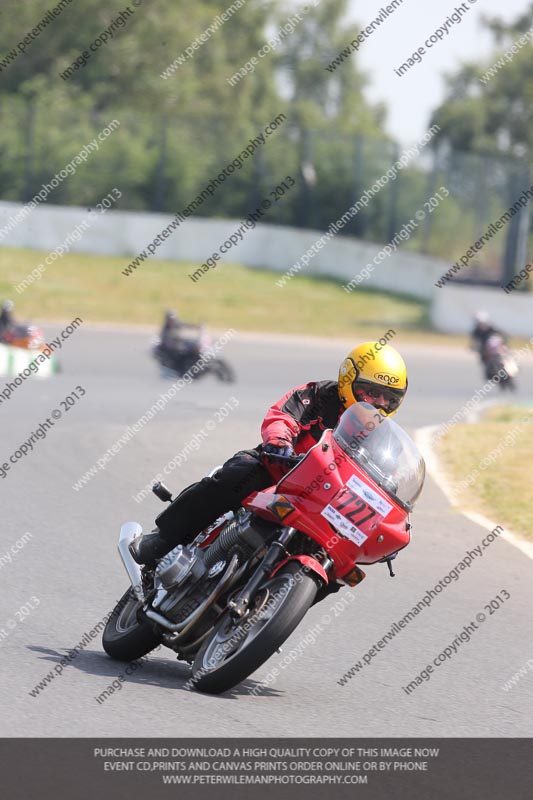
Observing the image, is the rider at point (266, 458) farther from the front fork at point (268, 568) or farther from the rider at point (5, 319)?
the rider at point (5, 319)

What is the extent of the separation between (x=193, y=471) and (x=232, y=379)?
415 inches

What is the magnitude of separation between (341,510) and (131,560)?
1.30 metres

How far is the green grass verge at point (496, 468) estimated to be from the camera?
1067 centimetres

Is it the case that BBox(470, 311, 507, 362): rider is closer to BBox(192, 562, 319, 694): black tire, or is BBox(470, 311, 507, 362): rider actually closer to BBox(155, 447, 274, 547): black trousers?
BBox(155, 447, 274, 547): black trousers

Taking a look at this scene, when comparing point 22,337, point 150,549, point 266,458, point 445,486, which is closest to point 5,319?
point 22,337

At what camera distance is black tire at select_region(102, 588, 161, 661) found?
592 centimetres

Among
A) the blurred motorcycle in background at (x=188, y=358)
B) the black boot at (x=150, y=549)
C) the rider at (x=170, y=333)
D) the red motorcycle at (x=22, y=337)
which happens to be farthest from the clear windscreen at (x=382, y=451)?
the rider at (x=170, y=333)

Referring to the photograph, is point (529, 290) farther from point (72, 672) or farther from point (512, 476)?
point (72, 672)

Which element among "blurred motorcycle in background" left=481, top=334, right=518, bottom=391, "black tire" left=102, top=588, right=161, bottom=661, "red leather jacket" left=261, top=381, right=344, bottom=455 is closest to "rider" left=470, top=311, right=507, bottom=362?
"blurred motorcycle in background" left=481, top=334, right=518, bottom=391

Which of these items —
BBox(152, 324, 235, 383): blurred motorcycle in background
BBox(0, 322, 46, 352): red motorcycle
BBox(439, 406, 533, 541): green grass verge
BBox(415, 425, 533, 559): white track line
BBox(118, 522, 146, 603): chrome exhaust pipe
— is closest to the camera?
BBox(118, 522, 146, 603): chrome exhaust pipe

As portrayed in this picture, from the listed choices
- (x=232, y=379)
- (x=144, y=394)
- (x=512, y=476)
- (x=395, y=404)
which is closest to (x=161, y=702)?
(x=395, y=404)

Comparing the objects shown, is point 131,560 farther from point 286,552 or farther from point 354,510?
point 354,510

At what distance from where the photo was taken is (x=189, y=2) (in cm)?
5681
